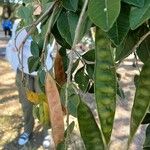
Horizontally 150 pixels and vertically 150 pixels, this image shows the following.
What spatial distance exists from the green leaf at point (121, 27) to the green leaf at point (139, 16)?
4 cm

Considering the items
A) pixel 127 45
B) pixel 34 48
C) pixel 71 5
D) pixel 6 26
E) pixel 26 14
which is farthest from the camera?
pixel 6 26

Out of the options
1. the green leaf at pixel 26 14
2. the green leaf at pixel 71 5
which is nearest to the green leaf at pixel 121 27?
the green leaf at pixel 71 5

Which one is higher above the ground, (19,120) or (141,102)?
(141,102)

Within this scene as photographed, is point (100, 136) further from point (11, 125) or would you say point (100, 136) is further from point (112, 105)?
point (11, 125)

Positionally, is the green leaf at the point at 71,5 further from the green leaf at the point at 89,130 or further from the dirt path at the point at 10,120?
the dirt path at the point at 10,120

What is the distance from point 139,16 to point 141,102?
0.48ft

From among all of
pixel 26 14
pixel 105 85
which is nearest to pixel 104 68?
pixel 105 85

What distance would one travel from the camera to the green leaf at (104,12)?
789 mm

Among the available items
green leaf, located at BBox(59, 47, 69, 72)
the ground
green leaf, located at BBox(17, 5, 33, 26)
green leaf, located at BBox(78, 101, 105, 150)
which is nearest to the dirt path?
the ground

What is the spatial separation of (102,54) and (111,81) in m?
0.05

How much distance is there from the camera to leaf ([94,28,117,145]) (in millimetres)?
810

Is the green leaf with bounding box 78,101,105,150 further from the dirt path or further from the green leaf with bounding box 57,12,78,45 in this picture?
the dirt path

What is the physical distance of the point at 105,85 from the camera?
83 centimetres

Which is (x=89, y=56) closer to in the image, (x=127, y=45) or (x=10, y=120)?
(x=127, y=45)
